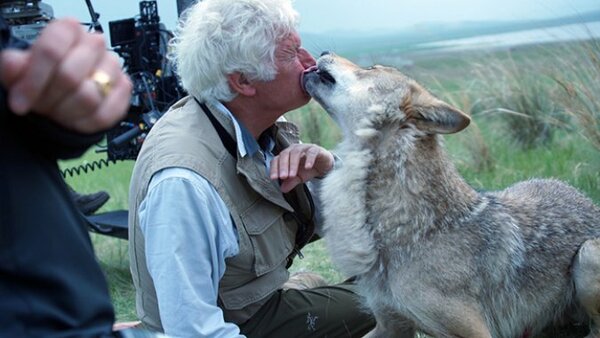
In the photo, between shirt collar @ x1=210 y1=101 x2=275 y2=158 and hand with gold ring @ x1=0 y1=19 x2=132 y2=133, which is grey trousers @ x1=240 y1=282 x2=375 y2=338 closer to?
shirt collar @ x1=210 y1=101 x2=275 y2=158

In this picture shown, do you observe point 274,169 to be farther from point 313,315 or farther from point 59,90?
point 59,90

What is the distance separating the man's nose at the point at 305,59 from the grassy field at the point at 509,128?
6.97 feet

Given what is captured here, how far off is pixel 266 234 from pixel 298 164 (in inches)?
13.4

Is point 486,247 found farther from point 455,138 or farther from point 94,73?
point 455,138

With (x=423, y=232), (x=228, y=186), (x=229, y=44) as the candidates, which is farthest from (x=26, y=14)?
(x=423, y=232)

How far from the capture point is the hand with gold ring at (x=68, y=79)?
116 cm

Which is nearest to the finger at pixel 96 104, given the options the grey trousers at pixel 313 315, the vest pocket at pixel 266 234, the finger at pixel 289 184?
the vest pocket at pixel 266 234

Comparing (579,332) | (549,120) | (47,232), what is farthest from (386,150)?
(549,120)

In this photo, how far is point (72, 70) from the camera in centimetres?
119

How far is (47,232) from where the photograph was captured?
1.38 meters

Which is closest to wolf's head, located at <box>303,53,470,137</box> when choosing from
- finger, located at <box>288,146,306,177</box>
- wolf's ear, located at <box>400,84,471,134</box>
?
wolf's ear, located at <box>400,84,471,134</box>

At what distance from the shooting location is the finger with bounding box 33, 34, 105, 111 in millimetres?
1192

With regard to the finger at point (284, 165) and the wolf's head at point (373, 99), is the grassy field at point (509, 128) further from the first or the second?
the finger at point (284, 165)

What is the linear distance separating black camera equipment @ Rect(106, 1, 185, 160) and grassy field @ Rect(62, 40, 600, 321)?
107 centimetres
